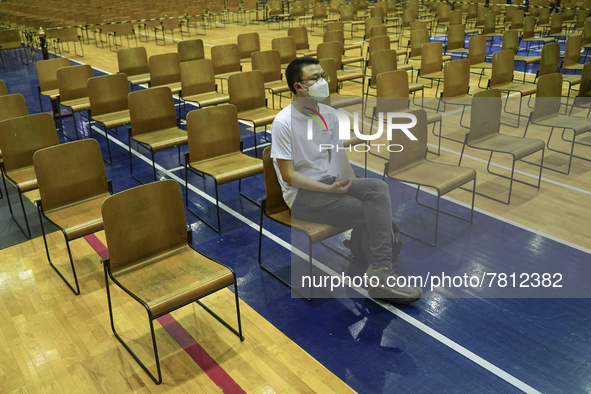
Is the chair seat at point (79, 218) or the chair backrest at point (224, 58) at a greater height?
the chair backrest at point (224, 58)

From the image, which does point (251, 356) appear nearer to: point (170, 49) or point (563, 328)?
point (563, 328)

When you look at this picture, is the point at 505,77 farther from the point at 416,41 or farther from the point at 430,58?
the point at 416,41

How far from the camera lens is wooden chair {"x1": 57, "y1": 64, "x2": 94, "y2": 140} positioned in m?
5.73

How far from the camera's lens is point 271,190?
346 cm

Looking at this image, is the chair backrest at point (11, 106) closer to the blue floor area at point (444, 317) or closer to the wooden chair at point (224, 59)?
the blue floor area at point (444, 317)

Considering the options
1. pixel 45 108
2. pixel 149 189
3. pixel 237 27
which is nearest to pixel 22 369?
pixel 149 189

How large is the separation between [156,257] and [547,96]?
4545 mm

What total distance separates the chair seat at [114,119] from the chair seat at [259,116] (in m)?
1.20

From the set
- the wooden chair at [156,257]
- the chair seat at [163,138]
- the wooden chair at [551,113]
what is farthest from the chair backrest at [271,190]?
the wooden chair at [551,113]

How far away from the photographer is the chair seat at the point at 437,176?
12.6ft

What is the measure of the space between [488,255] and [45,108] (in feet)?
22.4

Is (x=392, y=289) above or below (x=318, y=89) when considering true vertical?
below

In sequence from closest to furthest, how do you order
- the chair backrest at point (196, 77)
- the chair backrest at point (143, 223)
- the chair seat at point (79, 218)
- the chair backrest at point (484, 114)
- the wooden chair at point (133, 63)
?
the chair backrest at point (143, 223) < the chair seat at point (79, 218) < the chair backrest at point (484, 114) < the chair backrest at point (196, 77) < the wooden chair at point (133, 63)

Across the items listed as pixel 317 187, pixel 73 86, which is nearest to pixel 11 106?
pixel 73 86
